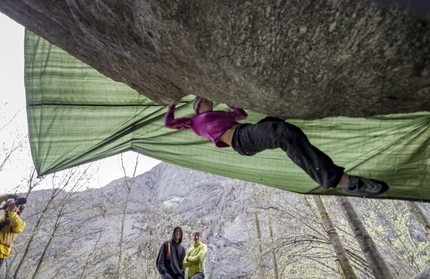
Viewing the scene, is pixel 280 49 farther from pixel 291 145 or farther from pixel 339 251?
pixel 339 251

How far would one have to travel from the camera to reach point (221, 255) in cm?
2416

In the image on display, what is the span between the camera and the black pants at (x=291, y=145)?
1513mm

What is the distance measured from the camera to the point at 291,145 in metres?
1.63

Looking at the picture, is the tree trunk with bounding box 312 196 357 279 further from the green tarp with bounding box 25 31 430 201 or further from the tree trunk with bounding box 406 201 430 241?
the tree trunk with bounding box 406 201 430 241

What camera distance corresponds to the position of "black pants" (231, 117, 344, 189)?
4.96 feet

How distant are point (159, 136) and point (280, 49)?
2422 mm

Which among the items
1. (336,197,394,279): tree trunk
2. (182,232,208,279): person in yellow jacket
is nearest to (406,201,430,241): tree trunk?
(336,197,394,279): tree trunk

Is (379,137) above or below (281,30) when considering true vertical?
above

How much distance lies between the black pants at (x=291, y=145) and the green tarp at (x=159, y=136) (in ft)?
3.20

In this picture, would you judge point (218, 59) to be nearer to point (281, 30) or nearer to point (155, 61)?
point (281, 30)

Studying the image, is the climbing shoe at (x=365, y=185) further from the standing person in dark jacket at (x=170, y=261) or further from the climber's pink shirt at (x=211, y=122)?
the standing person in dark jacket at (x=170, y=261)

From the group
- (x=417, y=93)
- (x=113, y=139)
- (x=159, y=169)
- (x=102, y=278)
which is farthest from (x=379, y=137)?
(x=159, y=169)

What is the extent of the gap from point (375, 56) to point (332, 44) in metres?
0.18

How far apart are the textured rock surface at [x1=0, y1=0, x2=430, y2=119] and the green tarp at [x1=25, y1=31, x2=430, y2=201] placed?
1202mm
